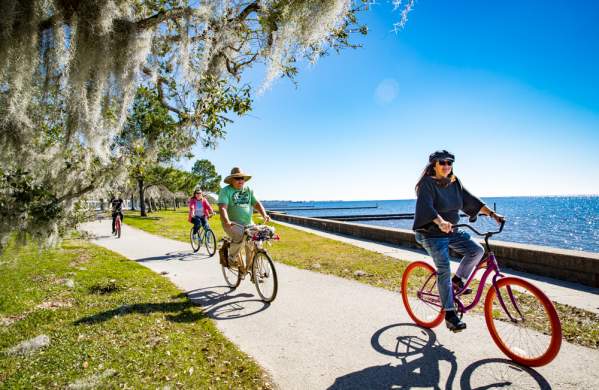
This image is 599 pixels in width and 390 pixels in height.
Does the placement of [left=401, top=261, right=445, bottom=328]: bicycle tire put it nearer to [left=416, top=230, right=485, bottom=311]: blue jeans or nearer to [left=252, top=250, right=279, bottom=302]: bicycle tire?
[left=416, top=230, right=485, bottom=311]: blue jeans

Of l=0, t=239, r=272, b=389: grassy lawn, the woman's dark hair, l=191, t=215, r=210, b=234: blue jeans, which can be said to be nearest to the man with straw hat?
l=0, t=239, r=272, b=389: grassy lawn

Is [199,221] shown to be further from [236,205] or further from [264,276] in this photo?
[264,276]

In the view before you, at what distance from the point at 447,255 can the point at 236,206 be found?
341 centimetres

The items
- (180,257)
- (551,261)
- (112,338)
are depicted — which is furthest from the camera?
(180,257)

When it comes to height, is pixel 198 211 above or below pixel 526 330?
above

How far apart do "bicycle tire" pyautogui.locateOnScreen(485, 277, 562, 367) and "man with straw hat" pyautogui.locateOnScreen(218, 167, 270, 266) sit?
3649mm

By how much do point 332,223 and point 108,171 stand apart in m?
15.7

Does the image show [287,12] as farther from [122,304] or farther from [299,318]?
[122,304]

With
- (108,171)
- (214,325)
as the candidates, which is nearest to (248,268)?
(214,325)

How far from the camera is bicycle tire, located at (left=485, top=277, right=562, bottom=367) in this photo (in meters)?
2.92

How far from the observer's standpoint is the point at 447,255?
369 cm

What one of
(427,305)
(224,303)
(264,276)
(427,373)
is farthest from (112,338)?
(427,305)

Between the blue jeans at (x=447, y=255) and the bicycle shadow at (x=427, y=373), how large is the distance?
566 millimetres

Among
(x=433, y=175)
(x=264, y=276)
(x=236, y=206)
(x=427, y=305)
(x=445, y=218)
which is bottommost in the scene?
(x=427, y=305)
